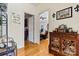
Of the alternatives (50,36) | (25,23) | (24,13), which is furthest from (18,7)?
(50,36)

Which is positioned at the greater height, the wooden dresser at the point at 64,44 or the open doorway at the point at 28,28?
the open doorway at the point at 28,28

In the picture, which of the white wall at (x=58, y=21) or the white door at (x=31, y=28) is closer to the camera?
the white wall at (x=58, y=21)

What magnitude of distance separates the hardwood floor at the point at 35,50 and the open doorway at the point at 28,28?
0.21 feet

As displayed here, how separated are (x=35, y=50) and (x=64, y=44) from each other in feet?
1.50

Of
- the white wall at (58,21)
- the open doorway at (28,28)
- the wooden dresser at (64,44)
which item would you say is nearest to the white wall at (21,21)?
the open doorway at (28,28)

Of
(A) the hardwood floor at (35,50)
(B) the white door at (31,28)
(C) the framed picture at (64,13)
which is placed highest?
(C) the framed picture at (64,13)

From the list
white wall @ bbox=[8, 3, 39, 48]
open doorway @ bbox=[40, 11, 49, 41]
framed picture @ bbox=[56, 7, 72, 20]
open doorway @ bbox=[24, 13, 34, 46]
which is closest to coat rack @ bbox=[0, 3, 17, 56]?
white wall @ bbox=[8, 3, 39, 48]

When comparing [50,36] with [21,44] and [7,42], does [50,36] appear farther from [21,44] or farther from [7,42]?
[7,42]

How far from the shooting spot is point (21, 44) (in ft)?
4.96

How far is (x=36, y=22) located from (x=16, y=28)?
319 millimetres

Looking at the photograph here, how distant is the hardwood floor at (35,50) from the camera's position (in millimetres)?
1534

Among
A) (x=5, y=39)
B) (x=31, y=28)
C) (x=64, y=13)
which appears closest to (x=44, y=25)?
(x=31, y=28)

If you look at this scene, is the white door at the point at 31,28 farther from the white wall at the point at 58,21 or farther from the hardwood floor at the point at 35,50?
the white wall at the point at 58,21

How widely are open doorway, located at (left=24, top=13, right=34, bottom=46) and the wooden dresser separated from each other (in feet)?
1.04
